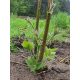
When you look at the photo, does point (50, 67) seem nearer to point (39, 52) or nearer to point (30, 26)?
point (39, 52)

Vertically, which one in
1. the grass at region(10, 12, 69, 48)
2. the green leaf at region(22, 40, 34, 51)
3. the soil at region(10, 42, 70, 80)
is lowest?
the soil at region(10, 42, 70, 80)

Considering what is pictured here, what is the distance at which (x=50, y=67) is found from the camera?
5.03ft

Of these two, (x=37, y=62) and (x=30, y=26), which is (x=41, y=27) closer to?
(x=30, y=26)

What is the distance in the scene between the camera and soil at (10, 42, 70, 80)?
1.52 m

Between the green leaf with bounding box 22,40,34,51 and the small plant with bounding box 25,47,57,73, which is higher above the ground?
the green leaf with bounding box 22,40,34,51

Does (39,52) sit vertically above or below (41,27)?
below

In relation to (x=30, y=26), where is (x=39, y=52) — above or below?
below

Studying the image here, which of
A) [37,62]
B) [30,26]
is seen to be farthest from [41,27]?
[37,62]

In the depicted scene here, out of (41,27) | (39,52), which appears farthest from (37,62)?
(41,27)

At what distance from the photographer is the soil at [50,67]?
59.7 inches

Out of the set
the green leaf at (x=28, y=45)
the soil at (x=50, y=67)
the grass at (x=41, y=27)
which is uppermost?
the grass at (x=41, y=27)

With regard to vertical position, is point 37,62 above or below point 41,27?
below

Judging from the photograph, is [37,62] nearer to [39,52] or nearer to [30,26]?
[39,52]
